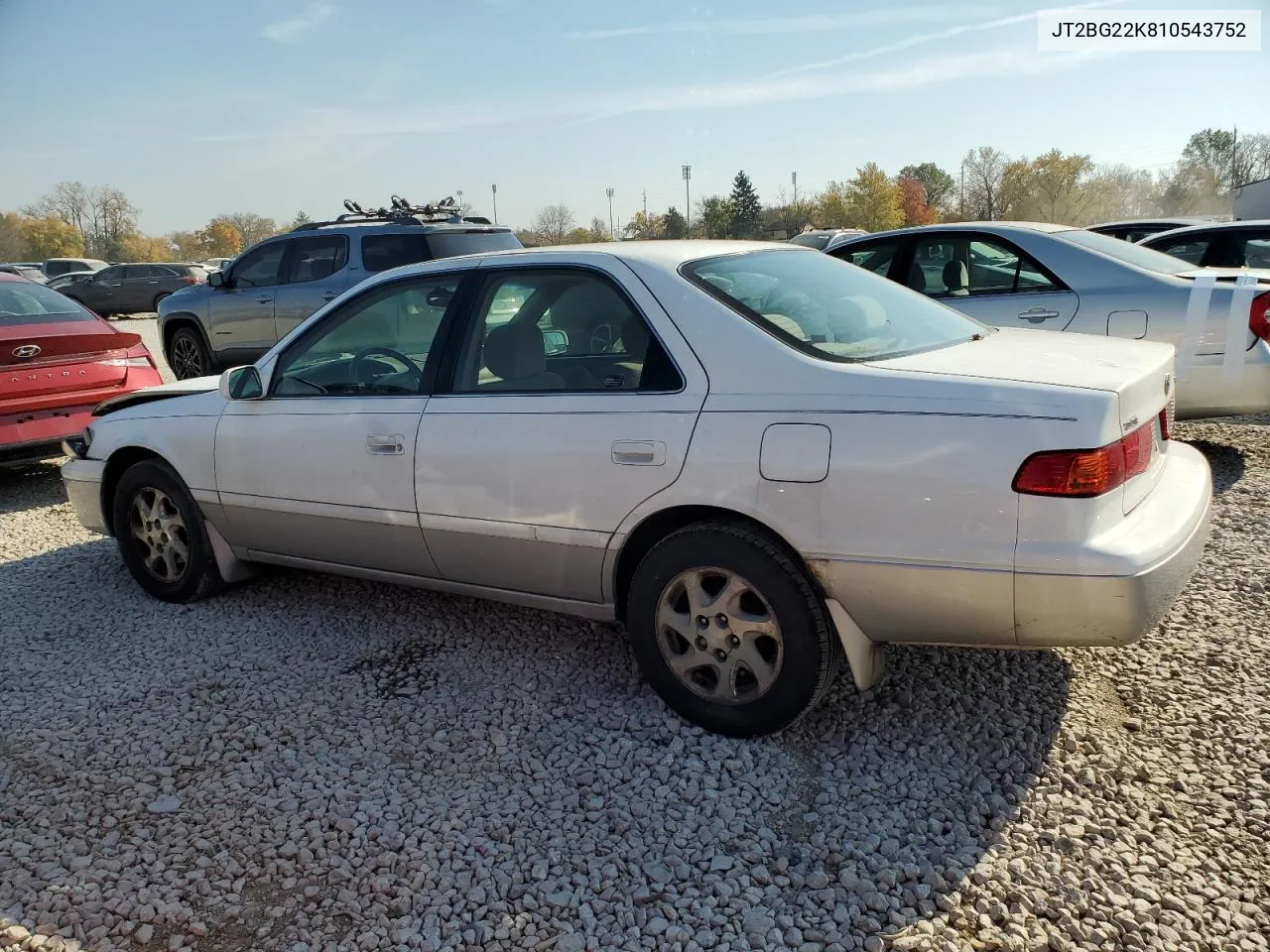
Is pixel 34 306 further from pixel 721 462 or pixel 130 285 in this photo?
pixel 130 285

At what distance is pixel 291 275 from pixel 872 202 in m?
71.7

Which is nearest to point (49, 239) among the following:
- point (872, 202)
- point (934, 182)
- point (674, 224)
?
point (674, 224)

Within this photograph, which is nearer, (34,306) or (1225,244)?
(34,306)

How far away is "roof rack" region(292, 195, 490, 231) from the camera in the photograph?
10.2 m

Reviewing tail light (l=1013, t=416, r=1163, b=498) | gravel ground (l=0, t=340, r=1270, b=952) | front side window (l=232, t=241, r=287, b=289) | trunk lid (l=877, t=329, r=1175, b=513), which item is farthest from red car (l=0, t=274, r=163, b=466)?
tail light (l=1013, t=416, r=1163, b=498)

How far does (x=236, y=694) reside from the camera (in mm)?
3605

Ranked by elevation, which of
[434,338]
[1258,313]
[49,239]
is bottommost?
[1258,313]

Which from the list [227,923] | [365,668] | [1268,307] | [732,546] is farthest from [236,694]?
[1268,307]

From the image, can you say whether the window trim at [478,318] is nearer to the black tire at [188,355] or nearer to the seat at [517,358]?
the seat at [517,358]

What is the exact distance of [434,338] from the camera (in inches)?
146

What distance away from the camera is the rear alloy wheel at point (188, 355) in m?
10.8

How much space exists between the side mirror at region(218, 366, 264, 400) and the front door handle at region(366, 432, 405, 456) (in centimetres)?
71

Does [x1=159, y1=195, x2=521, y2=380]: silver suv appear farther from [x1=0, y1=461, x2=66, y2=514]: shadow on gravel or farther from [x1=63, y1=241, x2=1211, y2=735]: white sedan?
[x1=63, y1=241, x2=1211, y2=735]: white sedan

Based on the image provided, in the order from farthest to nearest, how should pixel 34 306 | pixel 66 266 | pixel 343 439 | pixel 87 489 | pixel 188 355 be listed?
pixel 66 266, pixel 188 355, pixel 34 306, pixel 87 489, pixel 343 439
